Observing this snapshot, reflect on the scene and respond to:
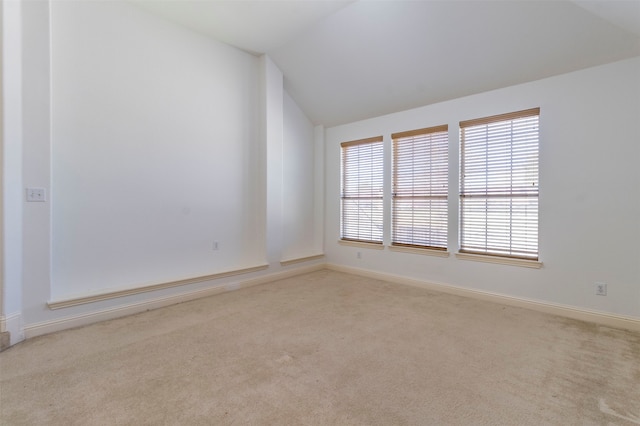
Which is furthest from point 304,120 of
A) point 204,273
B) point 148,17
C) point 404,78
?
point 204,273

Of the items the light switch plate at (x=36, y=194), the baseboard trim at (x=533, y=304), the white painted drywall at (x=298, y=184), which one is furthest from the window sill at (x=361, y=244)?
the light switch plate at (x=36, y=194)

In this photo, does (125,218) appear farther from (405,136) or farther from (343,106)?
(405,136)

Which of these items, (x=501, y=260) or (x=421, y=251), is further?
(x=421, y=251)

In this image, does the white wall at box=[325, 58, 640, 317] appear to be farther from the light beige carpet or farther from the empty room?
the light beige carpet

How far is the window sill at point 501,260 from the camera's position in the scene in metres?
3.10

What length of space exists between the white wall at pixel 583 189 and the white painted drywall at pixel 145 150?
10.2 ft

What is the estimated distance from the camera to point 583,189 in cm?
284

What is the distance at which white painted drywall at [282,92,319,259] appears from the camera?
4734mm

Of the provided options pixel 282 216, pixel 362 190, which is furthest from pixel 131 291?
pixel 362 190

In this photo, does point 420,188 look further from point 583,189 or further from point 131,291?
point 131,291

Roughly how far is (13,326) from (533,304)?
477 centimetres

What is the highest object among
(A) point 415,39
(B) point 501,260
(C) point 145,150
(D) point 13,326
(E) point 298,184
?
(A) point 415,39

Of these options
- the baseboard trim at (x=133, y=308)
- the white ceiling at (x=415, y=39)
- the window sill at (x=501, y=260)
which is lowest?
the baseboard trim at (x=133, y=308)

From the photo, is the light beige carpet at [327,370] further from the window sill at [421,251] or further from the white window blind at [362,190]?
the white window blind at [362,190]
